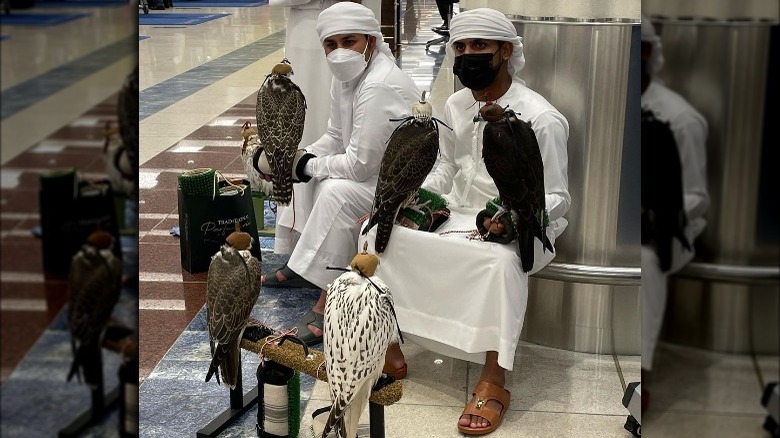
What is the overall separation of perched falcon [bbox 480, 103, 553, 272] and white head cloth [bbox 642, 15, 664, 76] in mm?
2341

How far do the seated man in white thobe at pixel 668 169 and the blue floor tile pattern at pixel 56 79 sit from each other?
0.93 ft

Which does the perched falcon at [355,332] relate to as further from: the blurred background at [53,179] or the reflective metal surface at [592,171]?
the blurred background at [53,179]

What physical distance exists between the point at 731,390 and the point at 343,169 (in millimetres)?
3397

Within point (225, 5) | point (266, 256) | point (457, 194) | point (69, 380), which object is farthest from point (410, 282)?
point (225, 5)

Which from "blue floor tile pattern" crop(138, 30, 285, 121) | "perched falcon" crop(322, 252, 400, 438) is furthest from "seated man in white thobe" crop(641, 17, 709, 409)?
"blue floor tile pattern" crop(138, 30, 285, 121)

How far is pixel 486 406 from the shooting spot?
3.20m

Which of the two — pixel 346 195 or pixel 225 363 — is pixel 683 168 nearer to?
pixel 225 363

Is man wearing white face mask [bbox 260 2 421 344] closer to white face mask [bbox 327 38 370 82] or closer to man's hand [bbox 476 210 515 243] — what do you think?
white face mask [bbox 327 38 370 82]

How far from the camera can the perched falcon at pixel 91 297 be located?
526 mm

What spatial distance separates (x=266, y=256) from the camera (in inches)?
196

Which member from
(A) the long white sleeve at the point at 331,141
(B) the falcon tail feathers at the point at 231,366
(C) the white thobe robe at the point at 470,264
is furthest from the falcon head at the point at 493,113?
(A) the long white sleeve at the point at 331,141

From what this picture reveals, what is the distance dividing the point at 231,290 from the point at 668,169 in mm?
2340

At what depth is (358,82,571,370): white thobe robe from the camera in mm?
3141

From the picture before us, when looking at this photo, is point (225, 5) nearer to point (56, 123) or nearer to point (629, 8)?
point (629, 8)
